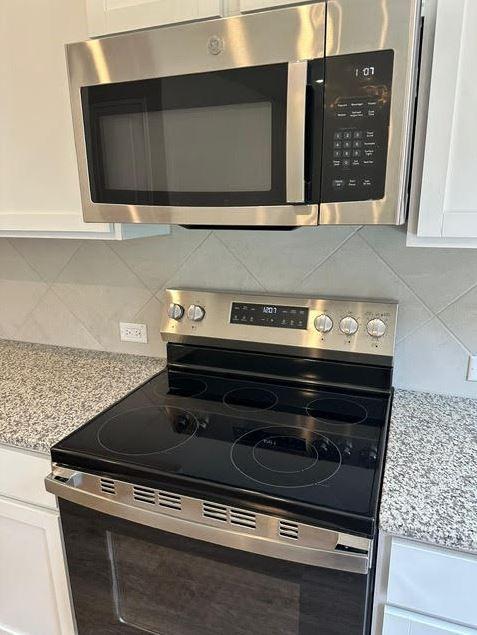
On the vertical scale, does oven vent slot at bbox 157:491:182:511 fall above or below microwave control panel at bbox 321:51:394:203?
below

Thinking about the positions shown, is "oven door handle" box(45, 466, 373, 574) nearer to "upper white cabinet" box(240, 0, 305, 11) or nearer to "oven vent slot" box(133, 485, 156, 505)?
"oven vent slot" box(133, 485, 156, 505)

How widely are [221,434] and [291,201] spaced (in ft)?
1.89

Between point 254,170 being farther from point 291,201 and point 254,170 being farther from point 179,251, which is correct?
point 179,251

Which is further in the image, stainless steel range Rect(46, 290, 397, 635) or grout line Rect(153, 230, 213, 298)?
grout line Rect(153, 230, 213, 298)

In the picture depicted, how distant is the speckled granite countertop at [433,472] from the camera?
2.68 ft

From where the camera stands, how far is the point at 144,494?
98cm

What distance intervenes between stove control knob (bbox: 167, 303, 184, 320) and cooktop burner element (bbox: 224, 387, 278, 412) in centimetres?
29

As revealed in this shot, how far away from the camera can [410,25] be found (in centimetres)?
81

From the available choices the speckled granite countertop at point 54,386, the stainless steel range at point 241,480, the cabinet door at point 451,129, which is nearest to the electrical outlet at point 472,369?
the stainless steel range at point 241,480

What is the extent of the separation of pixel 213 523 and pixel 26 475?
0.56 meters

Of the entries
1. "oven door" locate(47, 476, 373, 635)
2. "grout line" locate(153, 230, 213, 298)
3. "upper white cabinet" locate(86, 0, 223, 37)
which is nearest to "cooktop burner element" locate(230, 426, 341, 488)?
"oven door" locate(47, 476, 373, 635)

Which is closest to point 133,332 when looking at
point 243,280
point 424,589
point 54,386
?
point 54,386

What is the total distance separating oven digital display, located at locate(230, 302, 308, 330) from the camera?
1347 mm

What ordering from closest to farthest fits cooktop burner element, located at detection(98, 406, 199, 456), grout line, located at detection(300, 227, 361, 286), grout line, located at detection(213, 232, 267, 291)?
cooktop burner element, located at detection(98, 406, 199, 456), grout line, located at detection(300, 227, 361, 286), grout line, located at detection(213, 232, 267, 291)
